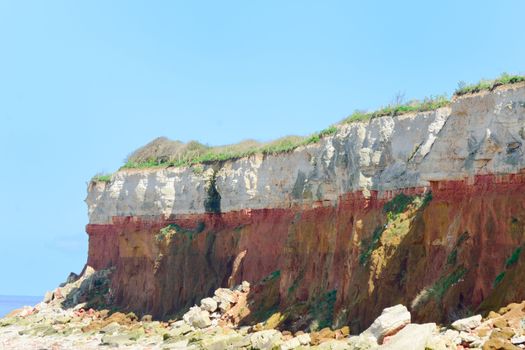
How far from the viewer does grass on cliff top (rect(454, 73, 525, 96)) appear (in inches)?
1056

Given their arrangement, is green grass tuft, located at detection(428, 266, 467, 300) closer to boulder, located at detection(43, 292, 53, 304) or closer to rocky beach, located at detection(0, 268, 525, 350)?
rocky beach, located at detection(0, 268, 525, 350)

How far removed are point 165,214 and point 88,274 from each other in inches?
398

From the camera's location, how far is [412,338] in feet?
72.3

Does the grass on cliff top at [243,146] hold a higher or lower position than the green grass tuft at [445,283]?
higher

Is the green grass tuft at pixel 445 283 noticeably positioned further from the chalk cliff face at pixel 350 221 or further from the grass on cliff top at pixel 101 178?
the grass on cliff top at pixel 101 178

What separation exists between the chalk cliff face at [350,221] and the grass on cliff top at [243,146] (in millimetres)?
542

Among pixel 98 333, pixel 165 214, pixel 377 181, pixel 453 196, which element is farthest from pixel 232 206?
pixel 453 196

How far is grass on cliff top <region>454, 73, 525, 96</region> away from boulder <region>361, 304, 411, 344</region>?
27.7ft

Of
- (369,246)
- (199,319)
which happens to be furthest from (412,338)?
(199,319)

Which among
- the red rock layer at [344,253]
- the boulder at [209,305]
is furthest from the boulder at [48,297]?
the boulder at [209,305]

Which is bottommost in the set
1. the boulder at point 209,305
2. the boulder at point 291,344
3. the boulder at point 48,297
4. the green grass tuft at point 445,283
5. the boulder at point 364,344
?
the boulder at point 48,297

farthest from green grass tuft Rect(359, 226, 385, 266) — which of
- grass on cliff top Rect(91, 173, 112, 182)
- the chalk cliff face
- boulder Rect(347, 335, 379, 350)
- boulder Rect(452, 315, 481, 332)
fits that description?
grass on cliff top Rect(91, 173, 112, 182)

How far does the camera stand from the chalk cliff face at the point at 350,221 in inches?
1020

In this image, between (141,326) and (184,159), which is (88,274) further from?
(141,326)
